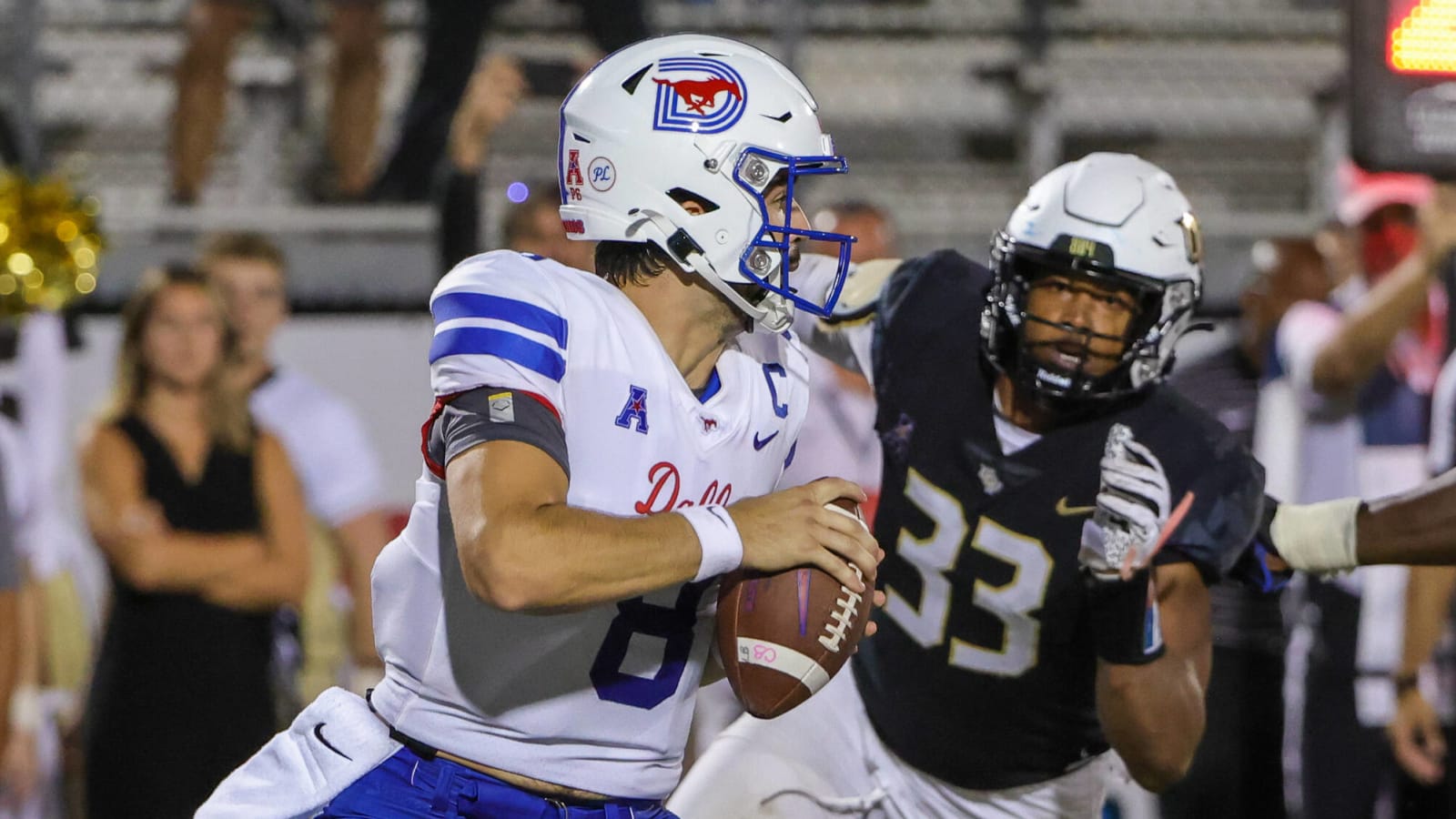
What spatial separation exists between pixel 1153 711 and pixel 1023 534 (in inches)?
15.3

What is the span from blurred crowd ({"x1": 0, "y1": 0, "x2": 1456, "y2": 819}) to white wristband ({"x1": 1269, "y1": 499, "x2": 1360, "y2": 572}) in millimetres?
1753

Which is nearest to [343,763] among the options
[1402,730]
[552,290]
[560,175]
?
[552,290]

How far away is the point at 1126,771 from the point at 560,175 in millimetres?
1615

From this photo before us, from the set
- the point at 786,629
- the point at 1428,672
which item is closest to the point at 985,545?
the point at 786,629

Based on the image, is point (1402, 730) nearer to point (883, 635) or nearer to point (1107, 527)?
point (883, 635)

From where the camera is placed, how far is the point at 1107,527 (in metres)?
2.79

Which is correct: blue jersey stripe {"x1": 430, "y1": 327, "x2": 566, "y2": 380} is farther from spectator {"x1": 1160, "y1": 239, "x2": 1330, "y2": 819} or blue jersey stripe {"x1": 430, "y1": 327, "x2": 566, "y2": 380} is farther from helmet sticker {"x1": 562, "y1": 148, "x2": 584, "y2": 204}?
spectator {"x1": 1160, "y1": 239, "x2": 1330, "y2": 819}

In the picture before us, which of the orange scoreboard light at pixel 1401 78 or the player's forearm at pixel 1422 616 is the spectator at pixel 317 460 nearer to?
the player's forearm at pixel 1422 616

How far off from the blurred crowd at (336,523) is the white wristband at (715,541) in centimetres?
276

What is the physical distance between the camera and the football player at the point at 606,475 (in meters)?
2.24

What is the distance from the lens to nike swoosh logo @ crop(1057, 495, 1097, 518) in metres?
3.15

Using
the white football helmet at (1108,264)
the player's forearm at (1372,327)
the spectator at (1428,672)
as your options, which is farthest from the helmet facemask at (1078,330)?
the spectator at (1428,672)

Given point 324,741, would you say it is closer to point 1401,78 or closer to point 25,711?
point 25,711

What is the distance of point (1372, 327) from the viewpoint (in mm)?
4875
